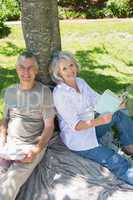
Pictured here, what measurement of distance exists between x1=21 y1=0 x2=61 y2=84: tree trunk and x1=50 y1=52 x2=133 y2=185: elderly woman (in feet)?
0.90

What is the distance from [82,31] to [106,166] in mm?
7022

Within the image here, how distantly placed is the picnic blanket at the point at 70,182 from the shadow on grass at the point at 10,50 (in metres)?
5.10

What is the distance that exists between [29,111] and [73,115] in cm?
45

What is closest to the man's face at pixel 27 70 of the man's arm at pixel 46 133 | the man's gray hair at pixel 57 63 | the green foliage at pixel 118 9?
the man's gray hair at pixel 57 63

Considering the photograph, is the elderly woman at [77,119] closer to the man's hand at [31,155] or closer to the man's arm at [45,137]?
the man's arm at [45,137]

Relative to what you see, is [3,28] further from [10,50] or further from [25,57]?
Result: [25,57]

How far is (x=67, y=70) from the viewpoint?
17.4 feet

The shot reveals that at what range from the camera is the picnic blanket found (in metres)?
4.92

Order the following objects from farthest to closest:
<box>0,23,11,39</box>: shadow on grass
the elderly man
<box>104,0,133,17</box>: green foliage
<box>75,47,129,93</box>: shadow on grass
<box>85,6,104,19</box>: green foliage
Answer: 1. <box>85,6,104,19</box>: green foliage
2. <box>104,0,133,17</box>: green foliage
3. <box>0,23,11,39</box>: shadow on grass
4. <box>75,47,129,93</box>: shadow on grass
5. the elderly man

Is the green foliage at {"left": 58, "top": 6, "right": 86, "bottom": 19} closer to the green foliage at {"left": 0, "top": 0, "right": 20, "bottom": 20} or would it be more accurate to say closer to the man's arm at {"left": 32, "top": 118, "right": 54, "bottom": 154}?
the green foliage at {"left": 0, "top": 0, "right": 20, "bottom": 20}

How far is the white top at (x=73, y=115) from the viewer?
17.2ft

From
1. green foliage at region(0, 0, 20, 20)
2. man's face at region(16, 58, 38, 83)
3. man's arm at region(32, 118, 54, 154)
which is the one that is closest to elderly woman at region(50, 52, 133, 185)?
man's arm at region(32, 118, 54, 154)

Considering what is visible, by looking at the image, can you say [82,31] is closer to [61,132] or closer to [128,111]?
[128,111]

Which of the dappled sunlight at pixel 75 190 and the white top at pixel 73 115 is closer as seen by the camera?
the dappled sunlight at pixel 75 190
